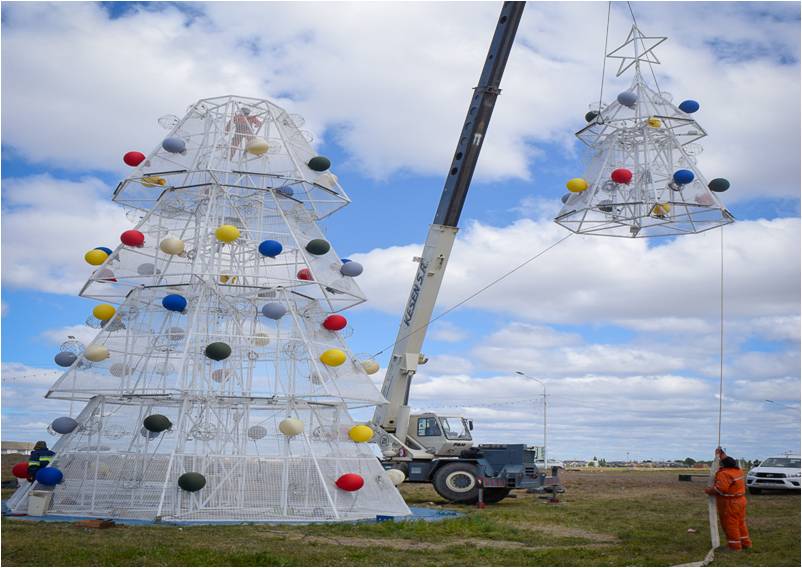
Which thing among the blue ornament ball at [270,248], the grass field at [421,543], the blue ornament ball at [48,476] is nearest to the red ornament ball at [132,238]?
the blue ornament ball at [270,248]

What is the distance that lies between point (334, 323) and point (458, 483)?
790cm

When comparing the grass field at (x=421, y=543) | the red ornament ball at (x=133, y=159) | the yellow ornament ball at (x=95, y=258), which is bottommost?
the grass field at (x=421, y=543)

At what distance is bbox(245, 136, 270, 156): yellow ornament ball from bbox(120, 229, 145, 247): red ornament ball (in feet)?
10.6

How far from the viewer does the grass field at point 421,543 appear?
11602 millimetres

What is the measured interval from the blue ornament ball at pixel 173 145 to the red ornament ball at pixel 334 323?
544cm

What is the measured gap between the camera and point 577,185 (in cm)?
1808

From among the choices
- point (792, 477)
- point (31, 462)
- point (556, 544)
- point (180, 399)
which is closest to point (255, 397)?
point (180, 399)

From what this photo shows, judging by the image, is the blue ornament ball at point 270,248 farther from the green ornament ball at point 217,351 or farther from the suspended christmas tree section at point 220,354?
the green ornament ball at point 217,351

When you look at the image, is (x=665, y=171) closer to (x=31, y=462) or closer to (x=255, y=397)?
(x=255, y=397)

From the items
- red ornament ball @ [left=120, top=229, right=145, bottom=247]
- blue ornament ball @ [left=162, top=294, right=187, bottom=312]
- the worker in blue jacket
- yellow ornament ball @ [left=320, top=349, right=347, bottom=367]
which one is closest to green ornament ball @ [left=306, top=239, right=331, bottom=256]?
yellow ornament ball @ [left=320, top=349, right=347, bottom=367]

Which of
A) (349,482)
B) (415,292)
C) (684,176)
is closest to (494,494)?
(415,292)

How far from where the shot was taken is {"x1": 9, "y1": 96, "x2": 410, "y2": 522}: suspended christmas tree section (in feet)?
54.3

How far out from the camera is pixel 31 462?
680 inches

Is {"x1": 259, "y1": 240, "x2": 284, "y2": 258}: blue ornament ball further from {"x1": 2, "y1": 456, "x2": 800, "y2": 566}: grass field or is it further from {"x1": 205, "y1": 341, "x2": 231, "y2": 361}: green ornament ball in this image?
{"x1": 2, "y1": 456, "x2": 800, "y2": 566}: grass field
